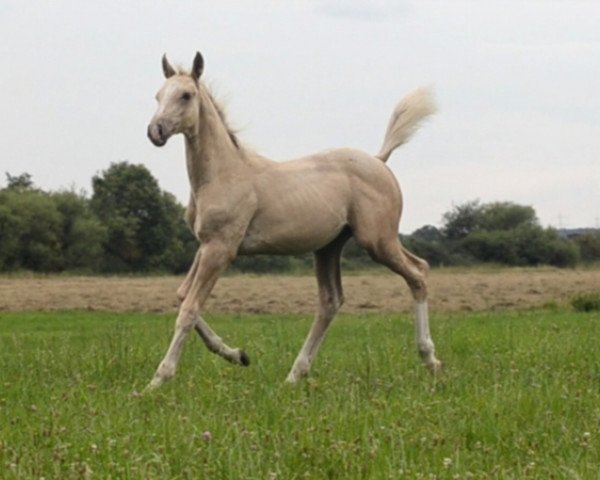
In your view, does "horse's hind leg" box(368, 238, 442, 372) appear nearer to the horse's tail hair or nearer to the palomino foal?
the palomino foal

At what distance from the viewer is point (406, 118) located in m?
10.9

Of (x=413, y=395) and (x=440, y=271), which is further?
(x=440, y=271)

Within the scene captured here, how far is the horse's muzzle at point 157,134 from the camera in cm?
872

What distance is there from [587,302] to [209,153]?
21.0m

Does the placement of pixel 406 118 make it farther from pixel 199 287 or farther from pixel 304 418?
pixel 304 418

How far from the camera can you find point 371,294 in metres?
37.2

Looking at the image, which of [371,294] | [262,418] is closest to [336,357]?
[262,418]

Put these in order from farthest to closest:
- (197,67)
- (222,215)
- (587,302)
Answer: (587,302)
(197,67)
(222,215)

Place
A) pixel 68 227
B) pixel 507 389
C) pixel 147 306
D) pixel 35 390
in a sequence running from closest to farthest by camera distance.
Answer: pixel 507 389
pixel 35 390
pixel 147 306
pixel 68 227

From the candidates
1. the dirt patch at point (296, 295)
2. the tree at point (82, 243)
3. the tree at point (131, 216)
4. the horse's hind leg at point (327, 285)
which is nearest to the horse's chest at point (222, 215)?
the horse's hind leg at point (327, 285)

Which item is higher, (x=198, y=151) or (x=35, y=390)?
(x=198, y=151)

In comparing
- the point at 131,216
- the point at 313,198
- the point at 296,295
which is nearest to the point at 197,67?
the point at 313,198

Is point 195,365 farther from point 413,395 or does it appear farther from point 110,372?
point 413,395

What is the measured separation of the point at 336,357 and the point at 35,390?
442cm
